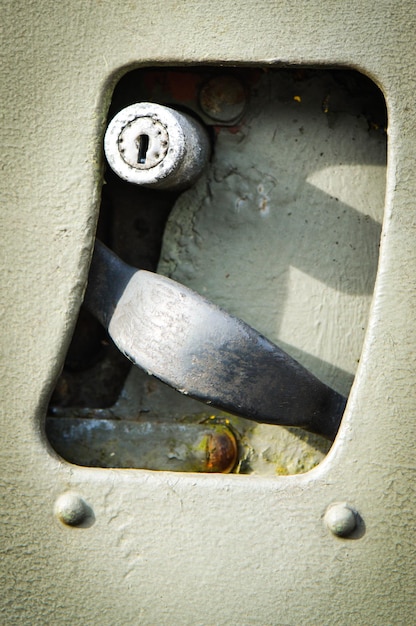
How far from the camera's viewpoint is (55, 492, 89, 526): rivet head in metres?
0.76

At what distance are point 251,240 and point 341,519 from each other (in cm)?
38

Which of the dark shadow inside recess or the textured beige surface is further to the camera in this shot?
the dark shadow inside recess

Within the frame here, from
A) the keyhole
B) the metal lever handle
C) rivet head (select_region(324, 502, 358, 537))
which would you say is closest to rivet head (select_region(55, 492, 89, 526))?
the metal lever handle

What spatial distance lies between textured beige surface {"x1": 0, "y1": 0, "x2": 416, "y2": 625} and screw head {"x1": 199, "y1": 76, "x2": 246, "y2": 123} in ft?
0.43

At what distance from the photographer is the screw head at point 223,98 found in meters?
0.88

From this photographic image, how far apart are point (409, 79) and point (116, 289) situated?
42 cm

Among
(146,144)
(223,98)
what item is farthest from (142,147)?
(223,98)

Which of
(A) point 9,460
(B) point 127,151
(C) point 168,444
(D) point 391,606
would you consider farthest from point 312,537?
(B) point 127,151

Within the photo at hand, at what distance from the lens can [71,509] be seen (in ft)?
2.49

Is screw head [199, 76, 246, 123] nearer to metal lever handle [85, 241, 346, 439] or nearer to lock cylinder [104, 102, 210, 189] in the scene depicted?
lock cylinder [104, 102, 210, 189]

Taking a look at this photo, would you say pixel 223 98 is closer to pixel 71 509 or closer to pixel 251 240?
pixel 251 240

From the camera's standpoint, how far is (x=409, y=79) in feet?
2.44

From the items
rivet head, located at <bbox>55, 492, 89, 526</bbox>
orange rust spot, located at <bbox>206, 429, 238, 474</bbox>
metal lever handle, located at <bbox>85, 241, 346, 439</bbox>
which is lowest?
rivet head, located at <bbox>55, 492, 89, 526</bbox>

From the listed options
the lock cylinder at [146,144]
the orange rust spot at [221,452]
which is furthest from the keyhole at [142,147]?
the orange rust spot at [221,452]
